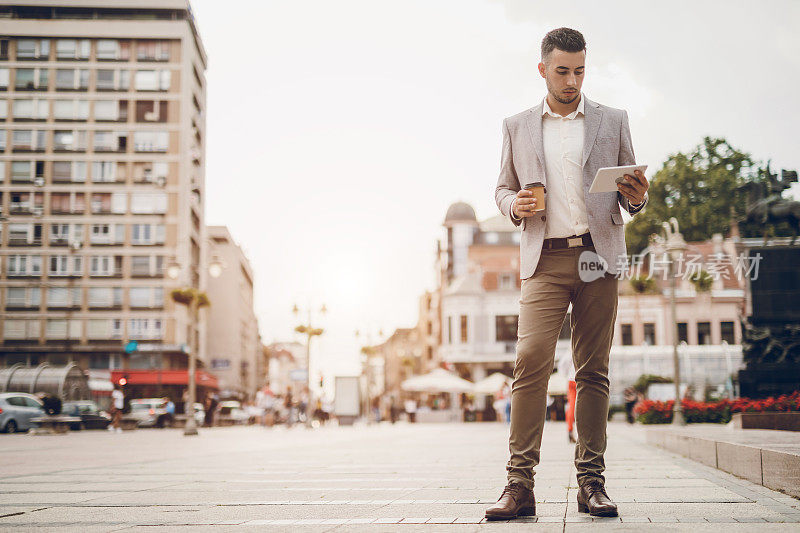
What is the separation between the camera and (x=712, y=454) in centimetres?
893

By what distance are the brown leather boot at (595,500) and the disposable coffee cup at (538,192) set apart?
1396mm

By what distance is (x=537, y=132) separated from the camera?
4906mm

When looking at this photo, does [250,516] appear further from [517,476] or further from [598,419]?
[598,419]

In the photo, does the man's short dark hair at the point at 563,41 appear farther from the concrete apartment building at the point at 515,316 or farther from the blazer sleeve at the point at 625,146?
the concrete apartment building at the point at 515,316

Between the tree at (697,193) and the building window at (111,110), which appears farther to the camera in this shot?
the building window at (111,110)

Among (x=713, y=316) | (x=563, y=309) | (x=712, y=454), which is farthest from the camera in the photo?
(x=713, y=316)

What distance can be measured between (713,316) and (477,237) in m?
23.0

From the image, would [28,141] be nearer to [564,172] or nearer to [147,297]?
[147,297]

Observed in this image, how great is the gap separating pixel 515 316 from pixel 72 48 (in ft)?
126

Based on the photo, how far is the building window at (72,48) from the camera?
230ft

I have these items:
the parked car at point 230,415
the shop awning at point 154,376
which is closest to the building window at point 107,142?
the shop awning at point 154,376

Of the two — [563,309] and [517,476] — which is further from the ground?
[563,309]

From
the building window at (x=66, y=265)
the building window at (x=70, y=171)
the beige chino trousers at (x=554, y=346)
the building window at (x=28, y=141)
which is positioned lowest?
the beige chino trousers at (x=554, y=346)

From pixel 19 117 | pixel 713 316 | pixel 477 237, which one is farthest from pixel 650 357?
pixel 19 117
